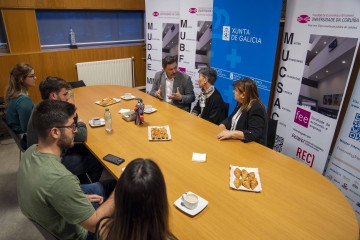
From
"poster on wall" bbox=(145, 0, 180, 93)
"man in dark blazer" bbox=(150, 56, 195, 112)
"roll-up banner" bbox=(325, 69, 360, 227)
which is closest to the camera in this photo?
"roll-up banner" bbox=(325, 69, 360, 227)

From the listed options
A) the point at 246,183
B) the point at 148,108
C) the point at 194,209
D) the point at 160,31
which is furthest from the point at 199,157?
the point at 160,31

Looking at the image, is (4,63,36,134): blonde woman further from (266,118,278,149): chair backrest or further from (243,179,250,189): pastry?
(266,118,278,149): chair backrest

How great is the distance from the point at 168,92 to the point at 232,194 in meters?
2.41

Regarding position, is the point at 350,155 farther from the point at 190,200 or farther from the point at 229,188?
the point at 190,200

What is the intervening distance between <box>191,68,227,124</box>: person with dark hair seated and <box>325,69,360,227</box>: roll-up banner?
134 cm

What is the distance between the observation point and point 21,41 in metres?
4.35

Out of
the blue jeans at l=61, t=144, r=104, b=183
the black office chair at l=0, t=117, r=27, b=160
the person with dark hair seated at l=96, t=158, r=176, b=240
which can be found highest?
the person with dark hair seated at l=96, t=158, r=176, b=240

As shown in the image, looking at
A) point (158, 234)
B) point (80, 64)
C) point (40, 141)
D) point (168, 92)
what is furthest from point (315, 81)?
point (80, 64)

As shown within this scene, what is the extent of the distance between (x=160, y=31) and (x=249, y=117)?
3.36 m

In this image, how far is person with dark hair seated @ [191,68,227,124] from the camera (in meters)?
3.16

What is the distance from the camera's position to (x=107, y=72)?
17.8 ft

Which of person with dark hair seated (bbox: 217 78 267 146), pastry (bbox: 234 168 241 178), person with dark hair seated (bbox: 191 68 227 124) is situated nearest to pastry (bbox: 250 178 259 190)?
pastry (bbox: 234 168 241 178)

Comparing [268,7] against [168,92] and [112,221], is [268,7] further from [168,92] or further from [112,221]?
[112,221]

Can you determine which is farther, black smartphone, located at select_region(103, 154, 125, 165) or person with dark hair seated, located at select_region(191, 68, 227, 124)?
person with dark hair seated, located at select_region(191, 68, 227, 124)
